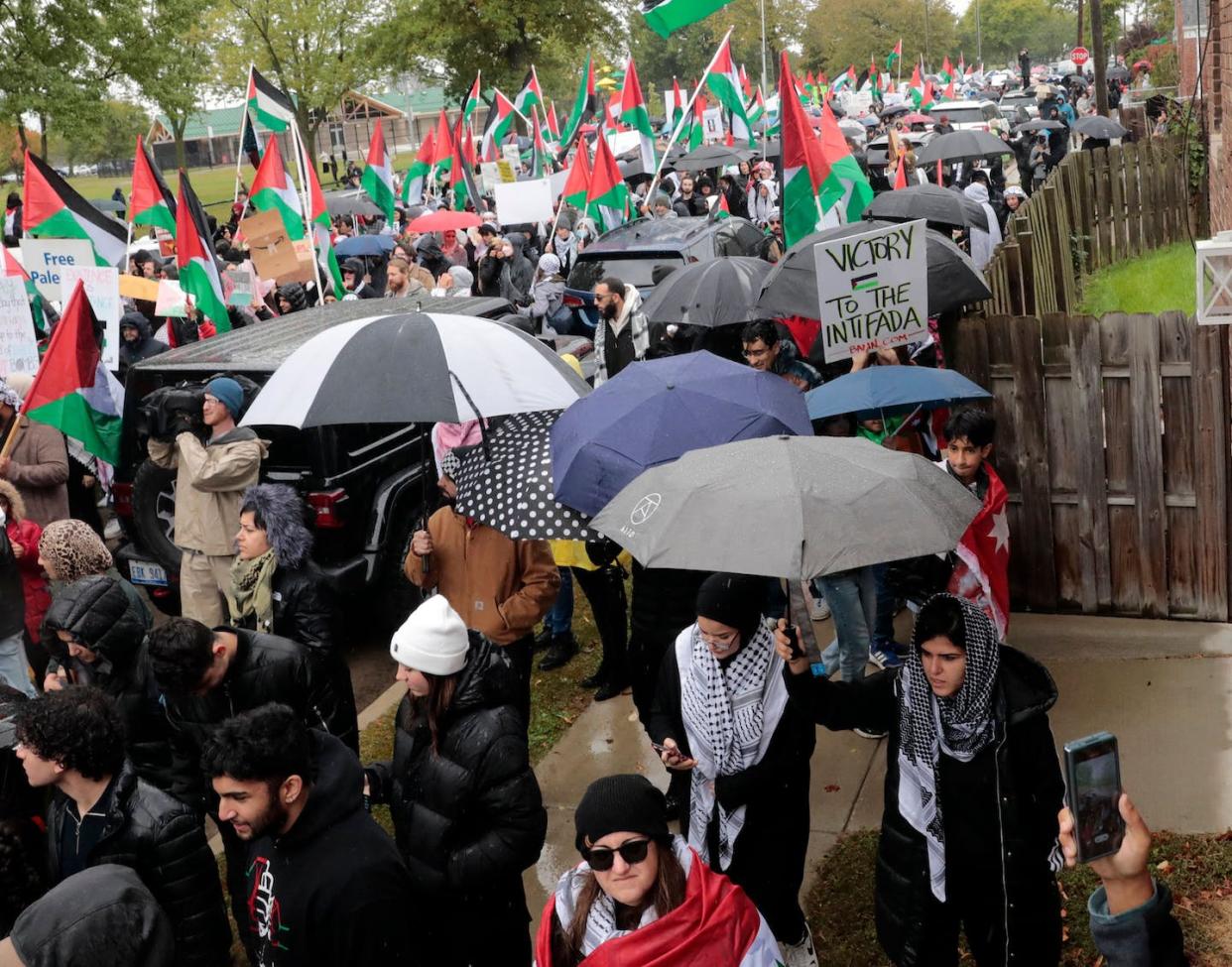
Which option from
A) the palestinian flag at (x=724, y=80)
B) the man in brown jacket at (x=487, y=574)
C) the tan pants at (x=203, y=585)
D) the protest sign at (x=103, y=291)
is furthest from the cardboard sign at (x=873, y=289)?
the palestinian flag at (x=724, y=80)

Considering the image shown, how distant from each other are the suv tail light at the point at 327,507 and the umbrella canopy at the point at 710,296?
2.41m

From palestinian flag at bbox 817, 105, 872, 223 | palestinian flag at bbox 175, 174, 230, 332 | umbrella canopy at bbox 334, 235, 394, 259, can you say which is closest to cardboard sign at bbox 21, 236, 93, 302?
palestinian flag at bbox 175, 174, 230, 332

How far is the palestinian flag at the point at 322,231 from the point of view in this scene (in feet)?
39.9

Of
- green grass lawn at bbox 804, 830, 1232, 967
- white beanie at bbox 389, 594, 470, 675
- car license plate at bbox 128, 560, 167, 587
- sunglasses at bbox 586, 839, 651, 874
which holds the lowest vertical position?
green grass lawn at bbox 804, 830, 1232, 967

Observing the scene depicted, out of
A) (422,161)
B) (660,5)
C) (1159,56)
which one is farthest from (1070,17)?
(660,5)

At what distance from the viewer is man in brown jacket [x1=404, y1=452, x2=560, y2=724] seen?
588 cm

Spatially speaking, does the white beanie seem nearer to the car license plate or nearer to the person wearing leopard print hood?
the person wearing leopard print hood

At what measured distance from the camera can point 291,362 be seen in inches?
237

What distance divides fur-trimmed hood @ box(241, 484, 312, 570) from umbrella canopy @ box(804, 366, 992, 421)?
2.39 m

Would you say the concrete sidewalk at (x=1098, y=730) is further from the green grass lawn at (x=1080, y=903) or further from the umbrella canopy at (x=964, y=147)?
the umbrella canopy at (x=964, y=147)

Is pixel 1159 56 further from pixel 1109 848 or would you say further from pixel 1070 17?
pixel 1070 17

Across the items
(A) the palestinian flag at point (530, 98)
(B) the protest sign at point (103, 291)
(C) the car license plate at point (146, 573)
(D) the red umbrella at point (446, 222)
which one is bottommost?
(C) the car license plate at point (146, 573)

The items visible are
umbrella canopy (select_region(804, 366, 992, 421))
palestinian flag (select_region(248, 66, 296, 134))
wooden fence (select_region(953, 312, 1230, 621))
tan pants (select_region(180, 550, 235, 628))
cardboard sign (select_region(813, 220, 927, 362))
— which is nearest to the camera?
umbrella canopy (select_region(804, 366, 992, 421))

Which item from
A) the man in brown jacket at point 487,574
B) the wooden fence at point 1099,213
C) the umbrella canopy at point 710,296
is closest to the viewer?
the man in brown jacket at point 487,574
